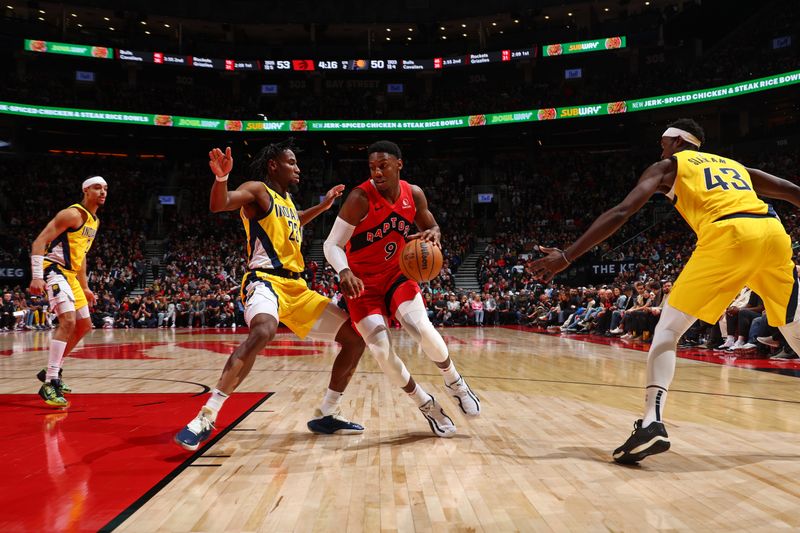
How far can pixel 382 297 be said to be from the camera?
413 centimetres

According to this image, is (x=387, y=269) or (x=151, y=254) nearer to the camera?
(x=387, y=269)

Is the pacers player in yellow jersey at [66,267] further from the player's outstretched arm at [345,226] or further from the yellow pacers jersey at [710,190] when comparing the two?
the yellow pacers jersey at [710,190]

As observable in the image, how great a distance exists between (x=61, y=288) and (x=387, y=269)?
3.35 meters

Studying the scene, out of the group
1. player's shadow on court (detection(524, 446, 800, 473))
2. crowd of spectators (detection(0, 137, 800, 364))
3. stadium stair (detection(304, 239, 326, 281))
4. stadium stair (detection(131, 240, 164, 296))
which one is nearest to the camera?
player's shadow on court (detection(524, 446, 800, 473))

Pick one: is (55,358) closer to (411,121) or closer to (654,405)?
(654,405)

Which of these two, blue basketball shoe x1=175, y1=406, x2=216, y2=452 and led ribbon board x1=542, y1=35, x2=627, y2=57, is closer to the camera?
blue basketball shoe x1=175, y1=406, x2=216, y2=452

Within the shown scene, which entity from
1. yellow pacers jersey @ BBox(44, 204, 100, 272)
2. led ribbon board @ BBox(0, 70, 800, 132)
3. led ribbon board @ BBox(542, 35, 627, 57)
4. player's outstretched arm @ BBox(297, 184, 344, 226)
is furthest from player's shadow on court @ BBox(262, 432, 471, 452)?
led ribbon board @ BBox(542, 35, 627, 57)

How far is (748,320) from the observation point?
9.76m

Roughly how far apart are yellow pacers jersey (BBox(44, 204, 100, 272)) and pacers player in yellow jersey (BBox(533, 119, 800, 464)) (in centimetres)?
454

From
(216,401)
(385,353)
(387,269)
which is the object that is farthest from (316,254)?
(216,401)

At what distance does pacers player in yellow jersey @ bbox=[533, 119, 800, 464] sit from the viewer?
10.3 ft

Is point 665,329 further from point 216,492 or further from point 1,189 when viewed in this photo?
point 1,189

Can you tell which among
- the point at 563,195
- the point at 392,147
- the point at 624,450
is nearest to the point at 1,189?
the point at 563,195

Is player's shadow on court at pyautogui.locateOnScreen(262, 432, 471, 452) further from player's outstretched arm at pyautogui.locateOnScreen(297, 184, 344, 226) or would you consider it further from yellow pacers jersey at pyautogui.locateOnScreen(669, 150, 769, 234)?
yellow pacers jersey at pyautogui.locateOnScreen(669, 150, 769, 234)
